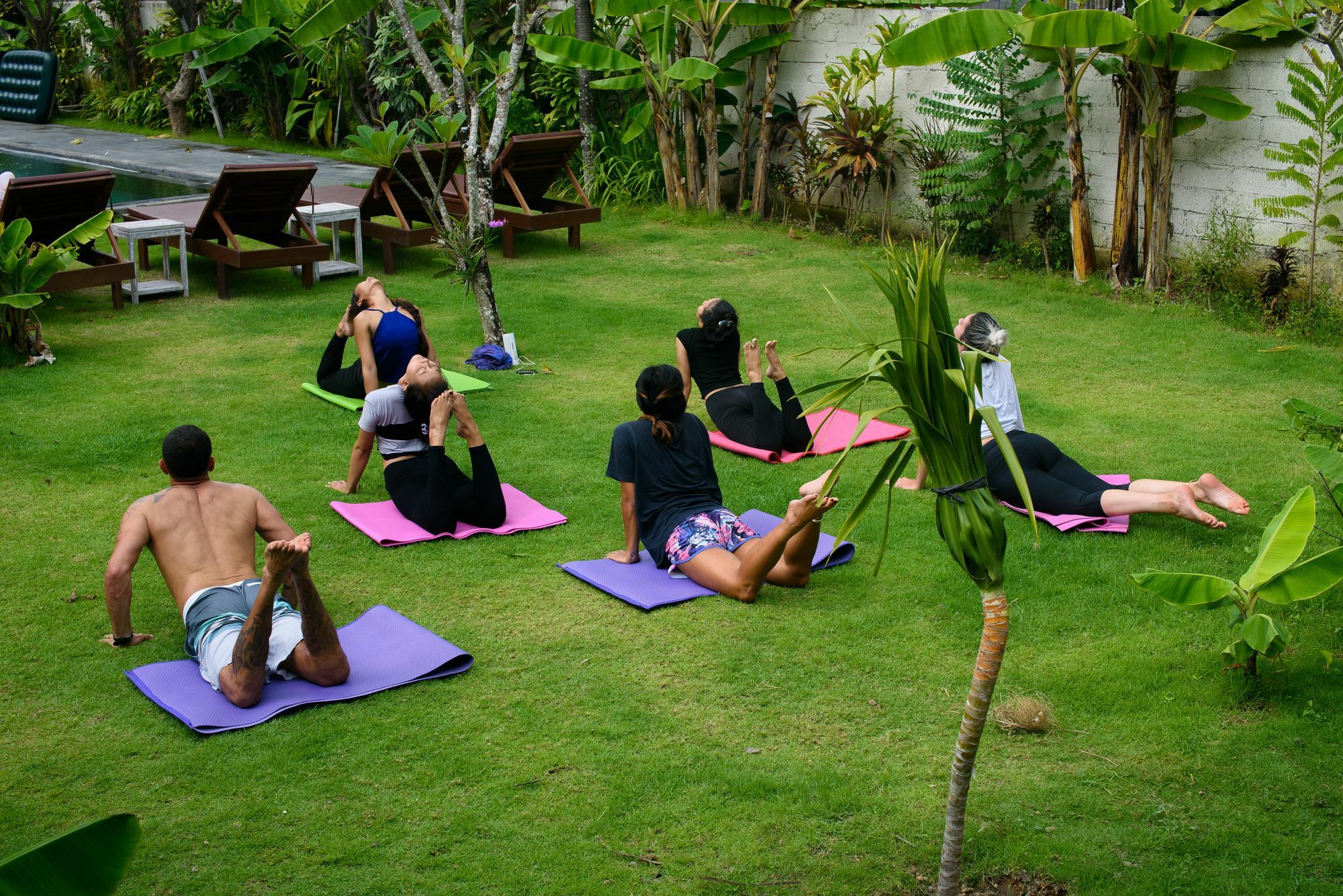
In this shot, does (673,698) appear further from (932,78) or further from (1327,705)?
(932,78)

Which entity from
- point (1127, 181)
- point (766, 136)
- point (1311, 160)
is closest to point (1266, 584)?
point (1311, 160)

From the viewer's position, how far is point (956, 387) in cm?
287

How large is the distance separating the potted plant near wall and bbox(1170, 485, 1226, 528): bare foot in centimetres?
700

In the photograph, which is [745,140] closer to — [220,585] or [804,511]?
[804,511]

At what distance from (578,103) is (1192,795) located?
1253 centimetres

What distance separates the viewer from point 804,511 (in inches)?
183

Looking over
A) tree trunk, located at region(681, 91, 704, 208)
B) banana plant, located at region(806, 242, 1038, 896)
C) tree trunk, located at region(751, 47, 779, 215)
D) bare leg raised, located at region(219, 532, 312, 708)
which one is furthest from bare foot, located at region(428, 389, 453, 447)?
tree trunk, located at region(751, 47, 779, 215)

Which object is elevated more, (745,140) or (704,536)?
(745,140)

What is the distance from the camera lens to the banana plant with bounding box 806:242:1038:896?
2828 mm

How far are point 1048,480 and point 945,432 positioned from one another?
323 cm

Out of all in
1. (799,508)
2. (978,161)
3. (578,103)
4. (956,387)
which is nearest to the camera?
(956,387)

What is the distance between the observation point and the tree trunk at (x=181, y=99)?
2017 cm

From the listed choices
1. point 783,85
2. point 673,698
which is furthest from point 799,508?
point 783,85

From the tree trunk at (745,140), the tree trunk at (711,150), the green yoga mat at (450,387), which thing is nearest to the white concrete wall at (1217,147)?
the tree trunk at (745,140)
